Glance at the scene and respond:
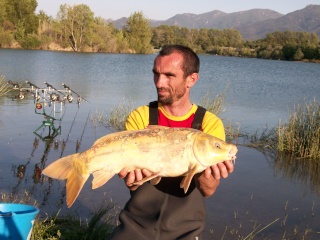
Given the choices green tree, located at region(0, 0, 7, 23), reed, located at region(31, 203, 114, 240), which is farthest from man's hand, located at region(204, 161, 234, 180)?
green tree, located at region(0, 0, 7, 23)

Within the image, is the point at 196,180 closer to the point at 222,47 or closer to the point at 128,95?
the point at 128,95

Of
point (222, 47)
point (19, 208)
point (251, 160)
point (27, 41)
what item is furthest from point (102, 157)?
point (222, 47)

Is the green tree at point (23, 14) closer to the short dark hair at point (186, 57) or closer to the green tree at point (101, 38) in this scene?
the green tree at point (101, 38)

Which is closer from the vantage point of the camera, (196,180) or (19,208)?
(196,180)

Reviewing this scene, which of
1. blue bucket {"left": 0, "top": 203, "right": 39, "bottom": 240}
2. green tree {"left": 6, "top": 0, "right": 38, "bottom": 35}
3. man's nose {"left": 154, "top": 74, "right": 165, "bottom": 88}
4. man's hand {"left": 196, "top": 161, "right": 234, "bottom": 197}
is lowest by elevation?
blue bucket {"left": 0, "top": 203, "right": 39, "bottom": 240}

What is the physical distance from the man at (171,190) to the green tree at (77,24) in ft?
200

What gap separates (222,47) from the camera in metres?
84.4

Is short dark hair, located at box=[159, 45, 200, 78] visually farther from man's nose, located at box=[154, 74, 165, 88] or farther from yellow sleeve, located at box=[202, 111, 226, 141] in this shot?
yellow sleeve, located at box=[202, 111, 226, 141]

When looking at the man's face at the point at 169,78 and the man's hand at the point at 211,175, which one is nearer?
the man's hand at the point at 211,175

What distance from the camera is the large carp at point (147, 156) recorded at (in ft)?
8.95

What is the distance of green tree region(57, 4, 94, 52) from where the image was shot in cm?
6291

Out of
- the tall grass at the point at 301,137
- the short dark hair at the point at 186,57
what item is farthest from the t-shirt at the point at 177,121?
the tall grass at the point at 301,137

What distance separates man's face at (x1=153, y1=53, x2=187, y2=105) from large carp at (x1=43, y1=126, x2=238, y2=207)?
0.57 meters

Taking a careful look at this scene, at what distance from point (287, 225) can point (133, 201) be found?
3.60 m
